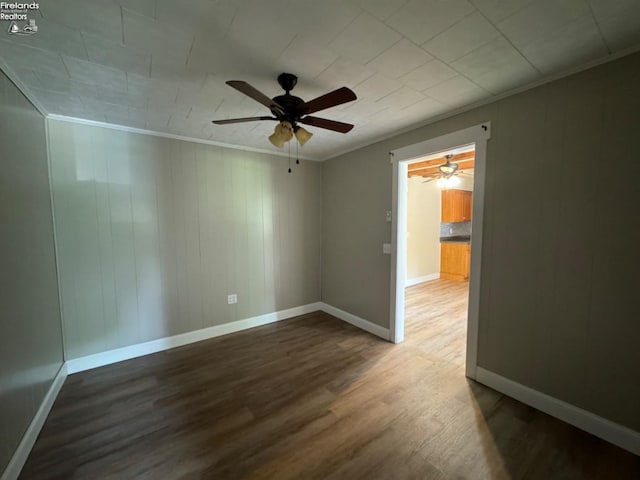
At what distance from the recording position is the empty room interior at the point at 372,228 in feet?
4.60

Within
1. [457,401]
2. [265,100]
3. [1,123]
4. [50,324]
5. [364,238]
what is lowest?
[457,401]

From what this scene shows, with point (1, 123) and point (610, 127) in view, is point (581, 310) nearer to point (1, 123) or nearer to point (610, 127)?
point (610, 127)

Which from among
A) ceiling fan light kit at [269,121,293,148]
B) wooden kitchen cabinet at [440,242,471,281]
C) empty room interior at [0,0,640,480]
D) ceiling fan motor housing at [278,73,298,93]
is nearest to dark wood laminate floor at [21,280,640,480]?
empty room interior at [0,0,640,480]

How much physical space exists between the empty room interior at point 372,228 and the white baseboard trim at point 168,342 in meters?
0.03

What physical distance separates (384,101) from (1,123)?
2676 mm

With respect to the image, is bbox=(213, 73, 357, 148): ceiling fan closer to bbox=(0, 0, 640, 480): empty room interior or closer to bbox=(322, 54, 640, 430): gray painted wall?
bbox=(0, 0, 640, 480): empty room interior

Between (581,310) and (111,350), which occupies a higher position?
(581,310)

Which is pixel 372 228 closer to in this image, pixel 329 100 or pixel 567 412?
pixel 329 100

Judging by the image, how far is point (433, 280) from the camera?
20.7 ft

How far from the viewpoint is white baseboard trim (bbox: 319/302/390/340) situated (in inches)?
126

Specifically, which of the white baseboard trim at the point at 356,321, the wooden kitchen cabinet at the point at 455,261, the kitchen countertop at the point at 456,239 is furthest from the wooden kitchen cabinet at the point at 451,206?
the white baseboard trim at the point at 356,321

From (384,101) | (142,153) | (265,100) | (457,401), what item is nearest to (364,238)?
(384,101)

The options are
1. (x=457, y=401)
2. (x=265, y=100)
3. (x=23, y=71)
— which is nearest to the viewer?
(x=265, y=100)

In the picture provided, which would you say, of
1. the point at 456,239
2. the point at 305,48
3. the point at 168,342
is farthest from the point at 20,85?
the point at 456,239
